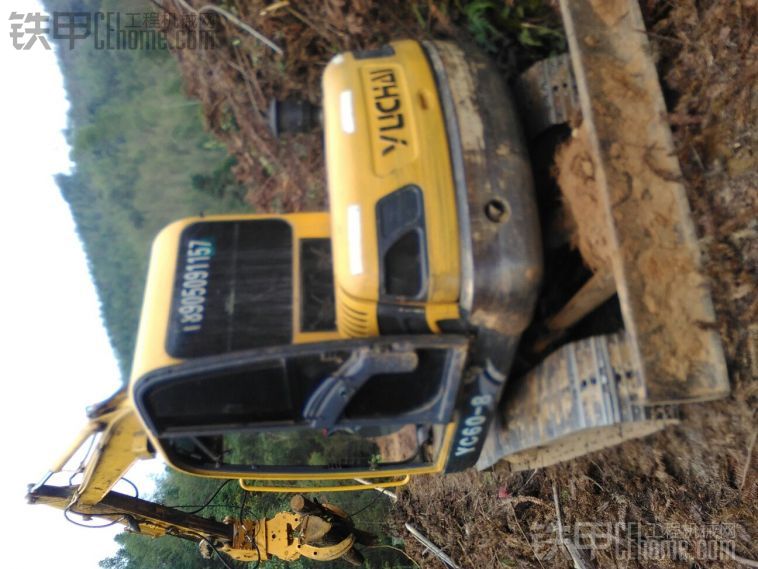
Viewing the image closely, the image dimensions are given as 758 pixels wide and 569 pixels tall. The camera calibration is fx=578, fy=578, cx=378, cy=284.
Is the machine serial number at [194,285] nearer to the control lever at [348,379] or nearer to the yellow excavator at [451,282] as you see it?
the yellow excavator at [451,282]

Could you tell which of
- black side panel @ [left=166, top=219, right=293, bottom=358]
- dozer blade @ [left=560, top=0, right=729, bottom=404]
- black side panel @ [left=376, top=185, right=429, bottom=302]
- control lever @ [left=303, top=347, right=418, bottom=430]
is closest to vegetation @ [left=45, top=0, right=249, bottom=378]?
black side panel @ [left=166, top=219, right=293, bottom=358]

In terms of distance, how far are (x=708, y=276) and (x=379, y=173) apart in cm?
160

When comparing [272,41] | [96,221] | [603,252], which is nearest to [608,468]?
[603,252]

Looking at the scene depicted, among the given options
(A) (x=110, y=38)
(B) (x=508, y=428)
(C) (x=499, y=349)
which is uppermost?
(A) (x=110, y=38)

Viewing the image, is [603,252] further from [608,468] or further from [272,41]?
[272,41]

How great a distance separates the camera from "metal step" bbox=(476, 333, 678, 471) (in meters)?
2.69

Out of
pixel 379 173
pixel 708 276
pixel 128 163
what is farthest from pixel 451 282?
pixel 128 163

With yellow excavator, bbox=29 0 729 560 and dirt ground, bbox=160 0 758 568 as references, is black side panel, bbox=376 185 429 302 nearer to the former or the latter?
yellow excavator, bbox=29 0 729 560

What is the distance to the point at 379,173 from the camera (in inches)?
111

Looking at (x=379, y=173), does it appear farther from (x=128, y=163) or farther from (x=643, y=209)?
(x=128, y=163)

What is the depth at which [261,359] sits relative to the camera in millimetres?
2740

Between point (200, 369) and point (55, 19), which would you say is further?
point (55, 19)

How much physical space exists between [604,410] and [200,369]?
1.92m

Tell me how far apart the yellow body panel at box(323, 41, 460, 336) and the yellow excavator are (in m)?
0.01
